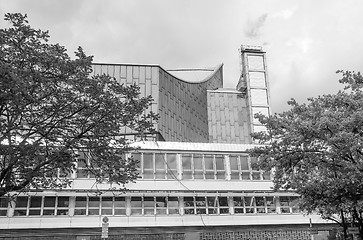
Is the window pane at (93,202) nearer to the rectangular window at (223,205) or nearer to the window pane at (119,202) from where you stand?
the window pane at (119,202)

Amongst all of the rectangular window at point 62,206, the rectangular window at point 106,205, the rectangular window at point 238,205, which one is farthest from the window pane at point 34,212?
the rectangular window at point 238,205

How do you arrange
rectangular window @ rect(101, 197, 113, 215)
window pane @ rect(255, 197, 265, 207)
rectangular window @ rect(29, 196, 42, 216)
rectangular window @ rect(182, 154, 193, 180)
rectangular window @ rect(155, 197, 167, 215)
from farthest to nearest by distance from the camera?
window pane @ rect(255, 197, 265, 207)
rectangular window @ rect(182, 154, 193, 180)
rectangular window @ rect(155, 197, 167, 215)
rectangular window @ rect(101, 197, 113, 215)
rectangular window @ rect(29, 196, 42, 216)

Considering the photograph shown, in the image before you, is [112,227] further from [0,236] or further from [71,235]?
[0,236]

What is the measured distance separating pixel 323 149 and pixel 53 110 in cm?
1021

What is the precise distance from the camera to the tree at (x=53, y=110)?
9.11 meters

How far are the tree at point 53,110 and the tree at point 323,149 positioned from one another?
6.69 metres

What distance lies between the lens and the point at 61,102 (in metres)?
10.2

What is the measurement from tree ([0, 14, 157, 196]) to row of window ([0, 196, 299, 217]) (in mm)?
13951

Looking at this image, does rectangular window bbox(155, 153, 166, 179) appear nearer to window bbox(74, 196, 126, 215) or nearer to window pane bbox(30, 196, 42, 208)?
window bbox(74, 196, 126, 215)

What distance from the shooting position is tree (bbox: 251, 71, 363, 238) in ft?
46.2

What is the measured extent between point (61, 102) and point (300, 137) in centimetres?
887

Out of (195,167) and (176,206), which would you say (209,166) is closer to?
(195,167)

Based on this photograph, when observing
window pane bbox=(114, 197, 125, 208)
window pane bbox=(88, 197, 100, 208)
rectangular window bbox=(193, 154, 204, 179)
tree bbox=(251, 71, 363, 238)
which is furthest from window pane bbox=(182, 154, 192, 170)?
tree bbox=(251, 71, 363, 238)

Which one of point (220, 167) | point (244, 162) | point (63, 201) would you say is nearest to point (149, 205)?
point (63, 201)
